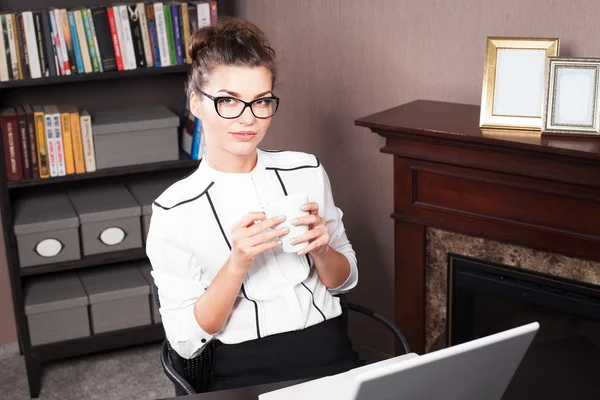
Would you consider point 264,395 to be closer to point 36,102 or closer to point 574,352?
point 574,352

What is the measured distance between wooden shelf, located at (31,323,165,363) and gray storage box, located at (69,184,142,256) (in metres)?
0.35

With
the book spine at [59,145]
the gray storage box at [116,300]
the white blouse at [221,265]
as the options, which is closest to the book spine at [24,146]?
the book spine at [59,145]

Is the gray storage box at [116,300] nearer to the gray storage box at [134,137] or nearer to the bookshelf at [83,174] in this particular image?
the bookshelf at [83,174]

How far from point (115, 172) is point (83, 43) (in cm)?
52

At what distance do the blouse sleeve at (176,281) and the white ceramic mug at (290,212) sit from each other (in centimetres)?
31

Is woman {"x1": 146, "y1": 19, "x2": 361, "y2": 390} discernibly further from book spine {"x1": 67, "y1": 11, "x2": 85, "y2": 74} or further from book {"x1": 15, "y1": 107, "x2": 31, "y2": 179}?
book {"x1": 15, "y1": 107, "x2": 31, "y2": 179}

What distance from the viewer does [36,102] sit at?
131 inches

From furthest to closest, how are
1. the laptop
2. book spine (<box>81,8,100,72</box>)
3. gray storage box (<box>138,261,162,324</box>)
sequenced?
gray storage box (<box>138,261,162,324</box>) < book spine (<box>81,8,100,72</box>) < the laptop

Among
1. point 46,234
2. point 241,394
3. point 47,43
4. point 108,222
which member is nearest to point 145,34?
point 47,43

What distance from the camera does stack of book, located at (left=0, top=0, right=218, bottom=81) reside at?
296 centimetres

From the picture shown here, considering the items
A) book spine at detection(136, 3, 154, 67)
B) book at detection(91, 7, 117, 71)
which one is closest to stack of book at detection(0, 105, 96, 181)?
Answer: book at detection(91, 7, 117, 71)

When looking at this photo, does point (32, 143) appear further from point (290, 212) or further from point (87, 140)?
point (290, 212)

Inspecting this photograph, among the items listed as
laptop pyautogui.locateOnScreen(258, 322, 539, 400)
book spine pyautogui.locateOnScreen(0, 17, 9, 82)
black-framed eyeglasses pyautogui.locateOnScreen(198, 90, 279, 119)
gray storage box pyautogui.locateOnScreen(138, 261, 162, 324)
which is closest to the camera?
laptop pyautogui.locateOnScreen(258, 322, 539, 400)

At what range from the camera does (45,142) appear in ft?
10.2
